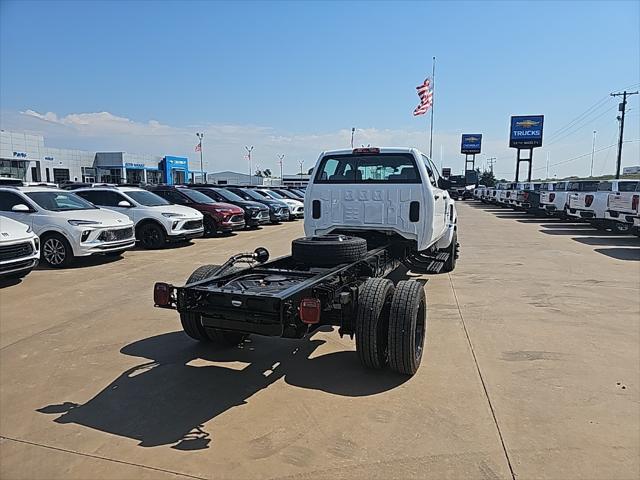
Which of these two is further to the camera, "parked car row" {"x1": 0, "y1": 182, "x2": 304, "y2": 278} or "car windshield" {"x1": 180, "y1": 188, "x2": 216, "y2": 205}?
"car windshield" {"x1": 180, "y1": 188, "x2": 216, "y2": 205}

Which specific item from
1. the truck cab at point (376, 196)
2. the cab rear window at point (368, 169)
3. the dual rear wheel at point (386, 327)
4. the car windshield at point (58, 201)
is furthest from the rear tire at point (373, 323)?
the car windshield at point (58, 201)

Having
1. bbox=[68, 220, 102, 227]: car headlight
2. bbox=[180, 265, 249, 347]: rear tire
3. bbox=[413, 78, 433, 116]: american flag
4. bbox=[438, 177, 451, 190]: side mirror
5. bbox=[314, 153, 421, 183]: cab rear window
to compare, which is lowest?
bbox=[180, 265, 249, 347]: rear tire

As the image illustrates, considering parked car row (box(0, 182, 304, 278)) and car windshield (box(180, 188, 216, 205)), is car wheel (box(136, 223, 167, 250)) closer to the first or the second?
parked car row (box(0, 182, 304, 278))

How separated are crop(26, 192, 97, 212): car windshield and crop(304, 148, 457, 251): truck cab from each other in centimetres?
602

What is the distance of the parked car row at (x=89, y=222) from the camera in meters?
7.93

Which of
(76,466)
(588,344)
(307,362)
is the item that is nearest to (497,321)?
(588,344)

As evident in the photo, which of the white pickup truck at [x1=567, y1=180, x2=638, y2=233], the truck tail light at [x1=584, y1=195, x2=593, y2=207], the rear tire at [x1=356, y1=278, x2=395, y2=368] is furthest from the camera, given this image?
the truck tail light at [x1=584, y1=195, x2=593, y2=207]

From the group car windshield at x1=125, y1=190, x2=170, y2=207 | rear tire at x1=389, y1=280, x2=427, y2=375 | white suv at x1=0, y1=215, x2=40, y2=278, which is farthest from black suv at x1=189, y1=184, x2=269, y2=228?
rear tire at x1=389, y1=280, x2=427, y2=375

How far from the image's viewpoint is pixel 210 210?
1532cm

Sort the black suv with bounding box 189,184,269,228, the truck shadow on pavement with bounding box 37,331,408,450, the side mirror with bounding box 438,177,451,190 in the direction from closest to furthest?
the truck shadow on pavement with bounding box 37,331,408,450, the side mirror with bounding box 438,177,451,190, the black suv with bounding box 189,184,269,228

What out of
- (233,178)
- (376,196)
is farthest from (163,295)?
(233,178)

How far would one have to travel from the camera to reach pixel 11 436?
3.33 meters

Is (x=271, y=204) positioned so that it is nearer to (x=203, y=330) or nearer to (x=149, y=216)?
(x=149, y=216)

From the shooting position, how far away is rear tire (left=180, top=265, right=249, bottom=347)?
4.70 metres
